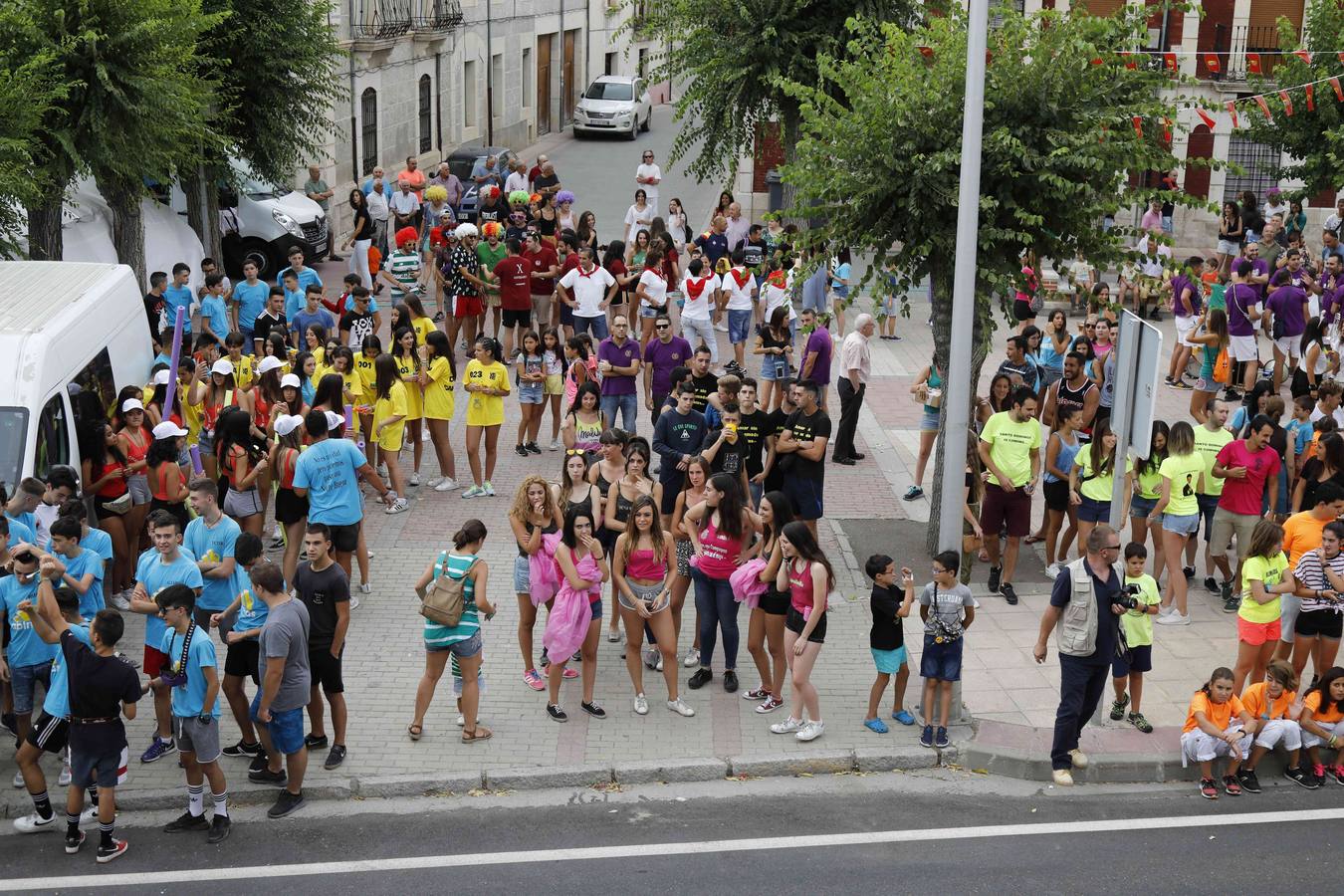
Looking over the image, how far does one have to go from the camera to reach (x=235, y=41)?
2128cm

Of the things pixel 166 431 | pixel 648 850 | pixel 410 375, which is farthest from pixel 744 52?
pixel 648 850

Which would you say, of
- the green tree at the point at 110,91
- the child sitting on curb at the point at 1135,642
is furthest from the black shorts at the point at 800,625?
the green tree at the point at 110,91

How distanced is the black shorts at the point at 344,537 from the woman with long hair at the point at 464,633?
2126 millimetres

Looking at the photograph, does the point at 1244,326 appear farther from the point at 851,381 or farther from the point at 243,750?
the point at 243,750

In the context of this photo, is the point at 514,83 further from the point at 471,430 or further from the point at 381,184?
the point at 471,430

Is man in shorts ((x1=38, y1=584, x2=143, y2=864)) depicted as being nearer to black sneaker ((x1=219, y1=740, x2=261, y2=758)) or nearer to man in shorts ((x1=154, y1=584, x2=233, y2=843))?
man in shorts ((x1=154, y1=584, x2=233, y2=843))

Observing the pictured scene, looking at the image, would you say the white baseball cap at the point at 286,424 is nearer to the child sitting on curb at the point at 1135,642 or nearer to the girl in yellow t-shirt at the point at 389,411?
the girl in yellow t-shirt at the point at 389,411

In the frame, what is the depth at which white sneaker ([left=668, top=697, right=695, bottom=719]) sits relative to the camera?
10.5 meters

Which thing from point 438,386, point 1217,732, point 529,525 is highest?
point 438,386

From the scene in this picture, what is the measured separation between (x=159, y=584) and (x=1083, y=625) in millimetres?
5860

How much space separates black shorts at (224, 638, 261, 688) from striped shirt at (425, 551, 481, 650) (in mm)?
1072

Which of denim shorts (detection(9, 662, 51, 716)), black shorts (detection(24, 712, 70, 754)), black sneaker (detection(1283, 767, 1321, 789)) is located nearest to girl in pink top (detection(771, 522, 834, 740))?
black sneaker (detection(1283, 767, 1321, 789))

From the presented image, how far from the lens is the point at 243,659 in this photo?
31.0 feet

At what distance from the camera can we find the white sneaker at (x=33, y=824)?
8.91 metres
